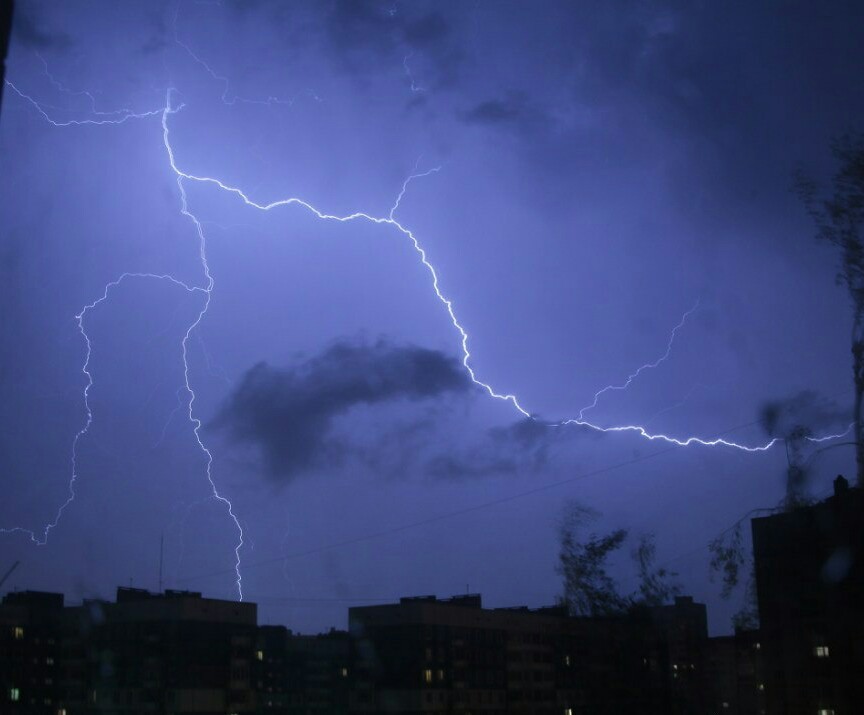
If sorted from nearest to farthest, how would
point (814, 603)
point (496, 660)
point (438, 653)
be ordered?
point (814, 603) < point (438, 653) < point (496, 660)

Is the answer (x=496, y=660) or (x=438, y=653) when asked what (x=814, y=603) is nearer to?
(x=438, y=653)

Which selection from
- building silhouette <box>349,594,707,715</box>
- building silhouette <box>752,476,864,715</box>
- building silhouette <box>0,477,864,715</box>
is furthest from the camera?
building silhouette <box>349,594,707,715</box>

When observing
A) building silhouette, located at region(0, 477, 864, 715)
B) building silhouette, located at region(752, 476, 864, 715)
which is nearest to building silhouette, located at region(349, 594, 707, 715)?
building silhouette, located at region(0, 477, 864, 715)

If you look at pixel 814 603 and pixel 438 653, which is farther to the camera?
pixel 438 653

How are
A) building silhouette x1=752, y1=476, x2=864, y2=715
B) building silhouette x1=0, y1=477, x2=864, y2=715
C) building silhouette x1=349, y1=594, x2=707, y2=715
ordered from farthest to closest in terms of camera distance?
building silhouette x1=349, y1=594, x2=707, y2=715
building silhouette x1=0, y1=477, x2=864, y2=715
building silhouette x1=752, y1=476, x2=864, y2=715

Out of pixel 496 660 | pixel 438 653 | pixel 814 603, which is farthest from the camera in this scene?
pixel 496 660

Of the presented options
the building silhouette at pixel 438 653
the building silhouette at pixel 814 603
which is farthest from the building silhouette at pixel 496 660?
the building silhouette at pixel 814 603

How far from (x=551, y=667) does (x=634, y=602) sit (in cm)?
1454

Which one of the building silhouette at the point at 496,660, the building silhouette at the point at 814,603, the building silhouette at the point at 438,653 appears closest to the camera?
the building silhouette at the point at 814,603

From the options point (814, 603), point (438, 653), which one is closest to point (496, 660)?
point (438, 653)

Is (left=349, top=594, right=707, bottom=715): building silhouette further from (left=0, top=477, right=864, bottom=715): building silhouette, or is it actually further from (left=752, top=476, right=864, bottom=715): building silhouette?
(left=752, top=476, right=864, bottom=715): building silhouette

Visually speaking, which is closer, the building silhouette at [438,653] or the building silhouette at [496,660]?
the building silhouette at [438,653]

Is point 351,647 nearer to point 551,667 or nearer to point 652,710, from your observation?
point 551,667

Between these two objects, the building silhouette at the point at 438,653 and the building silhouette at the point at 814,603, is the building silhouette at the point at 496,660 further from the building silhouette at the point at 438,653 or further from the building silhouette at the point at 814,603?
the building silhouette at the point at 814,603
